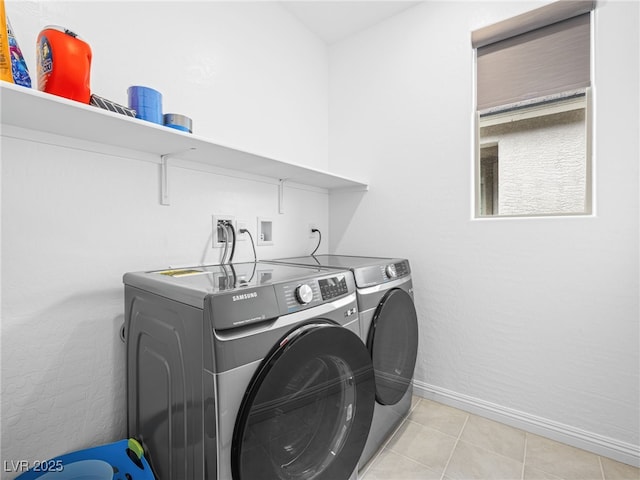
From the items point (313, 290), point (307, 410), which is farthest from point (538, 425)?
point (313, 290)

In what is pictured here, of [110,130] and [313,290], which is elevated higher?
[110,130]

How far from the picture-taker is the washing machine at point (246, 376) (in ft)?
2.65

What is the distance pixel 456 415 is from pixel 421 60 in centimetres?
232

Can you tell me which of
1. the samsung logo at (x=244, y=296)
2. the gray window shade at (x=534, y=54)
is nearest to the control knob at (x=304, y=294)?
the samsung logo at (x=244, y=296)

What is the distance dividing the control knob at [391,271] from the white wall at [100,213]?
0.83 meters

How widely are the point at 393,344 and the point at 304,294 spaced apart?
786mm

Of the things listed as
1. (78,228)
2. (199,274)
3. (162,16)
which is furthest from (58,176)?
(162,16)

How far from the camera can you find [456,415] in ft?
5.99

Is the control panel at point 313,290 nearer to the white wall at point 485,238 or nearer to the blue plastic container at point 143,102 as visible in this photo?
the blue plastic container at point 143,102

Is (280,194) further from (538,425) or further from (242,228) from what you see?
(538,425)

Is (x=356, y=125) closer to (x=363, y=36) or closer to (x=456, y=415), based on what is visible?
(x=363, y=36)

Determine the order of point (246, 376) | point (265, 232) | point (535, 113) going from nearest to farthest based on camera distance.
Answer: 1. point (246, 376)
2. point (535, 113)
3. point (265, 232)

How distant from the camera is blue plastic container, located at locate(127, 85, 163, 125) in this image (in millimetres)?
1092

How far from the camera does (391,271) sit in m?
1.60
